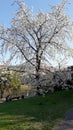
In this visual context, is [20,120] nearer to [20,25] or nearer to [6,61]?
[6,61]

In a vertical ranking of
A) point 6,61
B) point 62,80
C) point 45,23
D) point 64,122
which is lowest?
point 64,122

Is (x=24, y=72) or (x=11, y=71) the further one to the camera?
(x=24, y=72)

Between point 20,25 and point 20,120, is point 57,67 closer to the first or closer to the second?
point 20,25

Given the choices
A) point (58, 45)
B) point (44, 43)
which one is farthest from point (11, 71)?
point (58, 45)

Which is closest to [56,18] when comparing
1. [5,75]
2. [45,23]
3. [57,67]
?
[45,23]

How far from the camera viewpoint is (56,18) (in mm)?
30250

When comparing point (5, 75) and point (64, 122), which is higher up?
point (5, 75)

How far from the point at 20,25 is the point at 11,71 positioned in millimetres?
7020

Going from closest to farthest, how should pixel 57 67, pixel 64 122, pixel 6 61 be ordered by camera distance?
pixel 64 122
pixel 57 67
pixel 6 61

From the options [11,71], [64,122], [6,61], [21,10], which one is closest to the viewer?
[64,122]

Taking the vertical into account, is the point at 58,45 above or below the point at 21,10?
below

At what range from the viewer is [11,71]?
24781 mm

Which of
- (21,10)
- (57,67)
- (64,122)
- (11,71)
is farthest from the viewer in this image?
(21,10)

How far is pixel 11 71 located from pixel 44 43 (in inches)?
224
